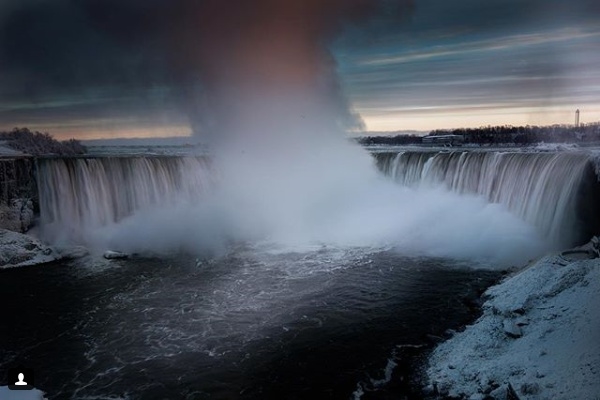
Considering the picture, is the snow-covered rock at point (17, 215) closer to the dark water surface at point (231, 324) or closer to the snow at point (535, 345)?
the dark water surface at point (231, 324)

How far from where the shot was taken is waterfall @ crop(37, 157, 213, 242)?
27.6 m

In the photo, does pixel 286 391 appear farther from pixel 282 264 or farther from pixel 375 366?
pixel 282 264

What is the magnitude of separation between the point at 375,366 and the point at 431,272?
818 centimetres

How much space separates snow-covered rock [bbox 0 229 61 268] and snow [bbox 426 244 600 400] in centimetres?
2095

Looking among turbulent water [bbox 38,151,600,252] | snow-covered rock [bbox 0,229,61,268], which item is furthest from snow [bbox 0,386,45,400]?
turbulent water [bbox 38,151,600,252]

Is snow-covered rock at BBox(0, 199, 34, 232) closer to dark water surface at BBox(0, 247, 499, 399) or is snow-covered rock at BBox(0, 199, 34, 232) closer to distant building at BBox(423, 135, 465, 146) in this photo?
dark water surface at BBox(0, 247, 499, 399)

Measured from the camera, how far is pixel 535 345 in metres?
10.1

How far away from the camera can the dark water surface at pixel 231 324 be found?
35.7 ft

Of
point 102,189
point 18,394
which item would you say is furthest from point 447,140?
point 18,394

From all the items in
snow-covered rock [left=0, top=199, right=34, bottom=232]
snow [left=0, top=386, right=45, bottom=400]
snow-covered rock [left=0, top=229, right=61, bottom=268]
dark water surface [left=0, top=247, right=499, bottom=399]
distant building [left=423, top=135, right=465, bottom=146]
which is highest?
distant building [left=423, top=135, right=465, bottom=146]

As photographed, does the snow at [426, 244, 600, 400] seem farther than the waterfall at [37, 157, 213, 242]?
No

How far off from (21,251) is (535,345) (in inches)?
943

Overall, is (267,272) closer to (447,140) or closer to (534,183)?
(534,183)

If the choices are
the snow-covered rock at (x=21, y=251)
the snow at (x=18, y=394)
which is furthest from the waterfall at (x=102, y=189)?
the snow at (x=18, y=394)
